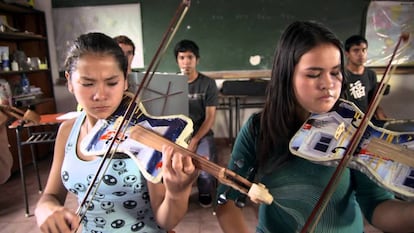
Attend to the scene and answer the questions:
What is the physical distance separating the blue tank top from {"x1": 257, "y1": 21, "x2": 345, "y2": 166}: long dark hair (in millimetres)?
363

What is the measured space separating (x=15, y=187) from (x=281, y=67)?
2929 mm

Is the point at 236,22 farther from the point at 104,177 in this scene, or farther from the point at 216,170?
the point at 216,170

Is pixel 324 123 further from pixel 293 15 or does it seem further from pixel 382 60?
pixel 382 60

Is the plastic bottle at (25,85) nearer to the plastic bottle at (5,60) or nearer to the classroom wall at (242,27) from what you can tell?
the plastic bottle at (5,60)

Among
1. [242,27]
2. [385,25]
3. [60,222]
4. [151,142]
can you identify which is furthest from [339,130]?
[385,25]

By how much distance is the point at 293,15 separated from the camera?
136 inches

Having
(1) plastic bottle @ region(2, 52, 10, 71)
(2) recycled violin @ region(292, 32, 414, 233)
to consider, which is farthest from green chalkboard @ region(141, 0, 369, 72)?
(2) recycled violin @ region(292, 32, 414, 233)

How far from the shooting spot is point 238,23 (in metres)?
3.54

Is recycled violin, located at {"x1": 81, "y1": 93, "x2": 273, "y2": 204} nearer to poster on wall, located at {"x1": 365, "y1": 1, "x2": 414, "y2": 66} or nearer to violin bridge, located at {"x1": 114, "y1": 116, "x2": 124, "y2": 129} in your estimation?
violin bridge, located at {"x1": 114, "y1": 116, "x2": 124, "y2": 129}

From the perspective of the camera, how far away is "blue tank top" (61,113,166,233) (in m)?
0.80

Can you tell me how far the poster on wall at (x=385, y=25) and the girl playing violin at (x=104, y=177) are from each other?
11.4ft

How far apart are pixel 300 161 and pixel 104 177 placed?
21.2 inches

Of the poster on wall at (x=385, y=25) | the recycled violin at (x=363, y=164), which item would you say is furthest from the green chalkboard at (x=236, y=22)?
the recycled violin at (x=363, y=164)


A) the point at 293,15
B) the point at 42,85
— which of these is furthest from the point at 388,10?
the point at 42,85
